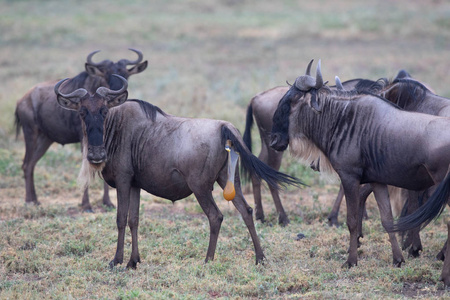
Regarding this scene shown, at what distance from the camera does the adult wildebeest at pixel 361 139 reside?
16.8ft

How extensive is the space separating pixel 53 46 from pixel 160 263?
1698 centimetres

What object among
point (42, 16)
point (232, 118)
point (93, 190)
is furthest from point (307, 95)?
point (42, 16)

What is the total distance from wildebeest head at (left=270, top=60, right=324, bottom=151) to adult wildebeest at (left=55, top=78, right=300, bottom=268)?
411 millimetres

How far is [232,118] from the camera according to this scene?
11414mm

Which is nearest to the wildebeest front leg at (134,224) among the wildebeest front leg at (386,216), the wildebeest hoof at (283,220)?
the wildebeest hoof at (283,220)

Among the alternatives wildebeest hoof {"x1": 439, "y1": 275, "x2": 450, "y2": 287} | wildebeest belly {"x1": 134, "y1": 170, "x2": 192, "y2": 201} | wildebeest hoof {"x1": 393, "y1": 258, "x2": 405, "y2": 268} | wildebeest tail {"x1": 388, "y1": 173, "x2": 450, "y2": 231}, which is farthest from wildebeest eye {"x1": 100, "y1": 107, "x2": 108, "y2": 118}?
wildebeest hoof {"x1": 439, "y1": 275, "x2": 450, "y2": 287}

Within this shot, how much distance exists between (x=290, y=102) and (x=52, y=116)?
12.7ft

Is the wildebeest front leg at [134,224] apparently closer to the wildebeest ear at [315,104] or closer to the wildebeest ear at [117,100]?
the wildebeest ear at [117,100]

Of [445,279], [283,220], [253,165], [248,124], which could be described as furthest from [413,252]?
[248,124]

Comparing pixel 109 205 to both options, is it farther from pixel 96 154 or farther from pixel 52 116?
pixel 96 154

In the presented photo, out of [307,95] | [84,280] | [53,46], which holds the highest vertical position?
[307,95]

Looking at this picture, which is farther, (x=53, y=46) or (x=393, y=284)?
(x=53, y=46)

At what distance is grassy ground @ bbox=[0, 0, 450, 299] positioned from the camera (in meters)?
5.21

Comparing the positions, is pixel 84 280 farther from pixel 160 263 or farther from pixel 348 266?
pixel 348 266
